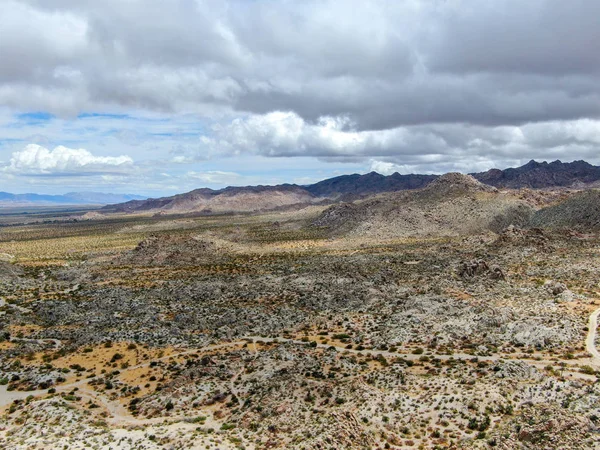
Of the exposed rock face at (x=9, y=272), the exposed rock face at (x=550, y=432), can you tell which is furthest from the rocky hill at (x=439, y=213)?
the exposed rock face at (x=550, y=432)

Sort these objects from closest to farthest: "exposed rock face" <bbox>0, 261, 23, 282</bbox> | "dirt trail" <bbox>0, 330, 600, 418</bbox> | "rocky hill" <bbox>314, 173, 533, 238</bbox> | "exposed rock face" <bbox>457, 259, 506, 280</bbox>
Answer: "dirt trail" <bbox>0, 330, 600, 418</bbox>, "exposed rock face" <bbox>457, 259, 506, 280</bbox>, "exposed rock face" <bbox>0, 261, 23, 282</bbox>, "rocky hill" <bbox>314, 173, 533, 238</bbox>

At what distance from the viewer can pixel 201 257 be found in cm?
11000

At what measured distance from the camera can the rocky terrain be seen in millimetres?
30938

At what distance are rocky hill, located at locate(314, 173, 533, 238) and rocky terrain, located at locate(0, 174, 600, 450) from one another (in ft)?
126

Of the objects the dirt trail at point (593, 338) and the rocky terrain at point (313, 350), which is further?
the dirt trail at point (593, 338)

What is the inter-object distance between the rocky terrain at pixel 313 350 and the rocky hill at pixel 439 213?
38.5 metres

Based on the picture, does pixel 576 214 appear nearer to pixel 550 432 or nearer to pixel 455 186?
pixel 455 186

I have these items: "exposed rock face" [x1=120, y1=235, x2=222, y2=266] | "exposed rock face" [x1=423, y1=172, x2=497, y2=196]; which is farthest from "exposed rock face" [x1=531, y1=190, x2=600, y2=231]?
"exposed rock face" [x1=120, y1=235, x2=222, y2=266]

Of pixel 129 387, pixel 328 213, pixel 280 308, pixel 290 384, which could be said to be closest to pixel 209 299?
pixel 280 308

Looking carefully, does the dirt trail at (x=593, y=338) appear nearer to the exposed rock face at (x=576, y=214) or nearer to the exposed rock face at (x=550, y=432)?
the exposed rock face at (x=550, y=432)

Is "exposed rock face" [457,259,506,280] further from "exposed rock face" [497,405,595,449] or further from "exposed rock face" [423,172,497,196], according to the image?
"exposed rock face" [423,172,497,196]

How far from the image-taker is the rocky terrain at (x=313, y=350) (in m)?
30.9

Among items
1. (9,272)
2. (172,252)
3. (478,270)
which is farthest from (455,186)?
(9,272)

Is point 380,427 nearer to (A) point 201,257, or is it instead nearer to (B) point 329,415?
(B) point 329,415
